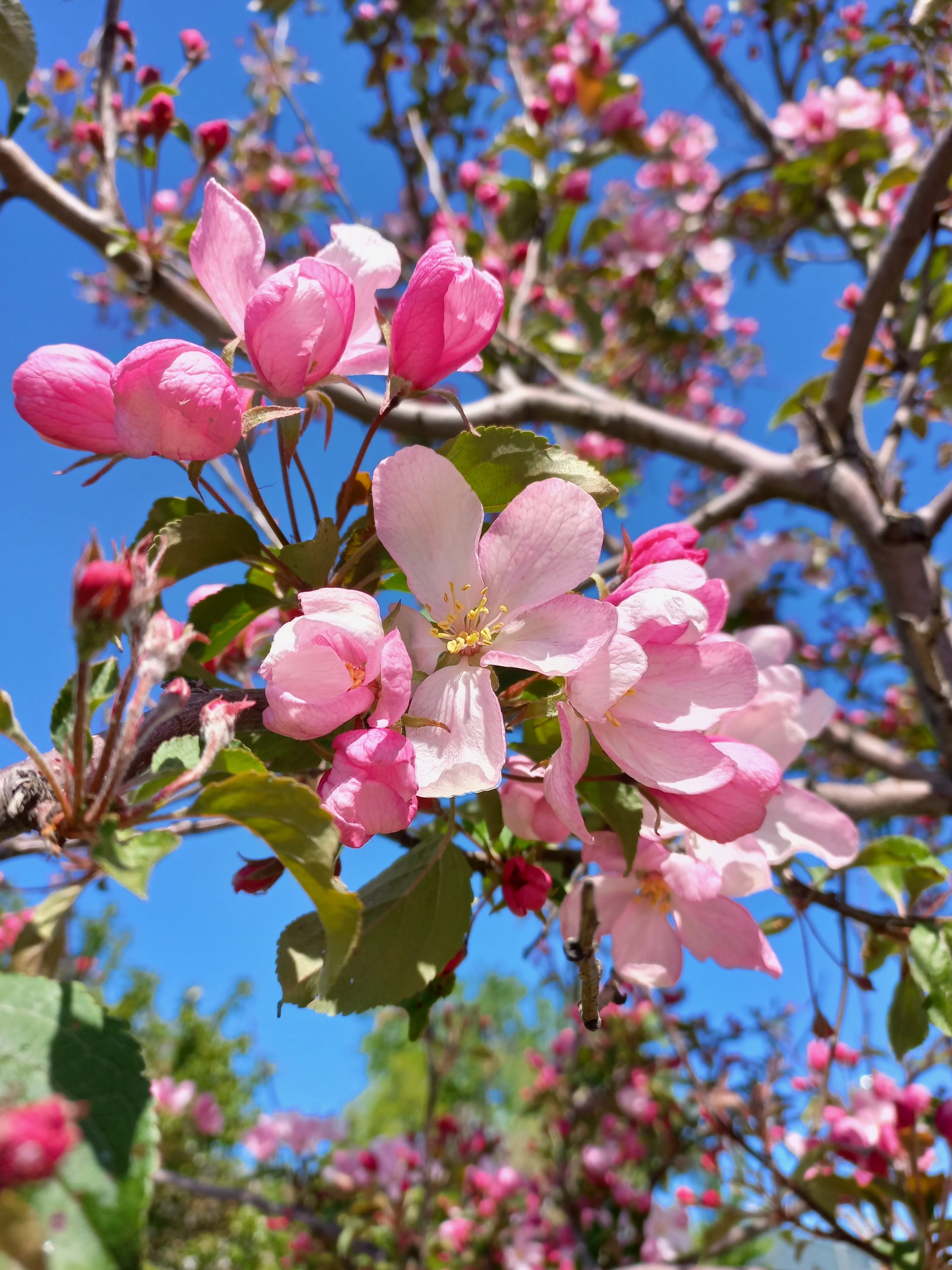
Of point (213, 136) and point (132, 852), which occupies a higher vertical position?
point (213, 136)

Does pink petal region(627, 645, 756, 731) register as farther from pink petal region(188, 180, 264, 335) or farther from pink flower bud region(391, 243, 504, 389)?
pink petal region(188, 180, 264, 335)

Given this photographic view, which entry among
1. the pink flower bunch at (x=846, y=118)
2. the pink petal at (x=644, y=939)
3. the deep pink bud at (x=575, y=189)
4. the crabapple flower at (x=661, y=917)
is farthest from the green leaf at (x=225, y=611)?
the pink flower bunch at (x=846, y=118)

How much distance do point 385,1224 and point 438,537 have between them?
104 inches

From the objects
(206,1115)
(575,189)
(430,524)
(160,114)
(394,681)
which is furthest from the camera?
(206,1115)

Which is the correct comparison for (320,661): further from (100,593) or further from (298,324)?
(298,324)

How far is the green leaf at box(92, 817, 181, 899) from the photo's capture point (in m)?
0.45

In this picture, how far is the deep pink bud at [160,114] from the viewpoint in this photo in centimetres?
170

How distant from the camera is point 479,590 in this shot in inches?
28.4

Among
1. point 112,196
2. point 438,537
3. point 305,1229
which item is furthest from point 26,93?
point 305,1229

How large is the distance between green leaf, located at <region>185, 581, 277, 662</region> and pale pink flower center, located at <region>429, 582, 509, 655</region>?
0.18 m

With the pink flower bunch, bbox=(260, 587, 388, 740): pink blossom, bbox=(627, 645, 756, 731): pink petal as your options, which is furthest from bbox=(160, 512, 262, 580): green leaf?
the pink flower bunch

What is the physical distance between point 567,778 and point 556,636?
12cm

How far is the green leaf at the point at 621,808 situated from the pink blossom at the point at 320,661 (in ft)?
0.83

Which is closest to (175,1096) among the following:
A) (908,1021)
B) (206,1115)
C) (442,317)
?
(206,1115)
